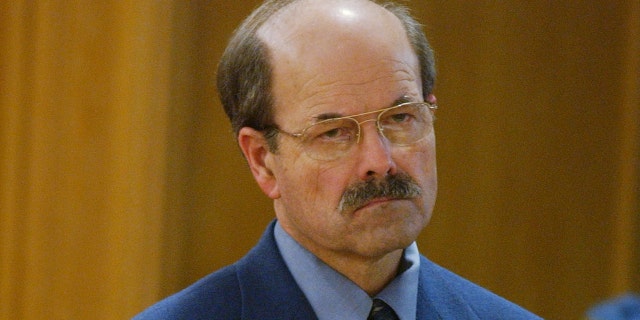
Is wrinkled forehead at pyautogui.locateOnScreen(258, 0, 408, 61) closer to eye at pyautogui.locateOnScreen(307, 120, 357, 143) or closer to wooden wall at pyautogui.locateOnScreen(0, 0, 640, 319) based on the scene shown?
eye at pyautogui.locateOnScreen(307, 120, 357, 143)

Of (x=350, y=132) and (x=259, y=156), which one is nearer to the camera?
(x=350, y=132)

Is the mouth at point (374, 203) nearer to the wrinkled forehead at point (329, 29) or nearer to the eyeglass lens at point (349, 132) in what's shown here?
the eyeglass lens at point (349, 132)

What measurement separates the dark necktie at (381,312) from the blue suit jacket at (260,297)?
0.10 meters

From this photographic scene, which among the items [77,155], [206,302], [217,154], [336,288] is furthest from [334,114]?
[217,154]

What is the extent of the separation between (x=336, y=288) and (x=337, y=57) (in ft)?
1.55

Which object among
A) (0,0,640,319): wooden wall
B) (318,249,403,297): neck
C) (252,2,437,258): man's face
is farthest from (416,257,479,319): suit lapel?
(0,0,640,319): wooden wall

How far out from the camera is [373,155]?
6.34 feet

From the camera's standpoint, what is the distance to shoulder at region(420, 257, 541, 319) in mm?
2201

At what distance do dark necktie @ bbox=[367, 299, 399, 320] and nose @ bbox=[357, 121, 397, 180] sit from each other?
290 millimetres

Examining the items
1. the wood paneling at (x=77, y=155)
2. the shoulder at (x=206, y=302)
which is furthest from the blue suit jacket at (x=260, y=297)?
the wood paneling at (x=77, y=155)

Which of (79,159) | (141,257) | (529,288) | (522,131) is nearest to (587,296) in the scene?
(529,288)

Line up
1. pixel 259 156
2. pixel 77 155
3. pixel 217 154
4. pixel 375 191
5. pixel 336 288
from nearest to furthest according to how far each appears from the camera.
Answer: pixel 375 191
pixel 336 288
pixel 259 156
pixel 77 155
pixel 217 154

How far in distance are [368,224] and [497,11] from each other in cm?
190

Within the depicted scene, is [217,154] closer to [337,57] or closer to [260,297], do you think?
[260,297]
